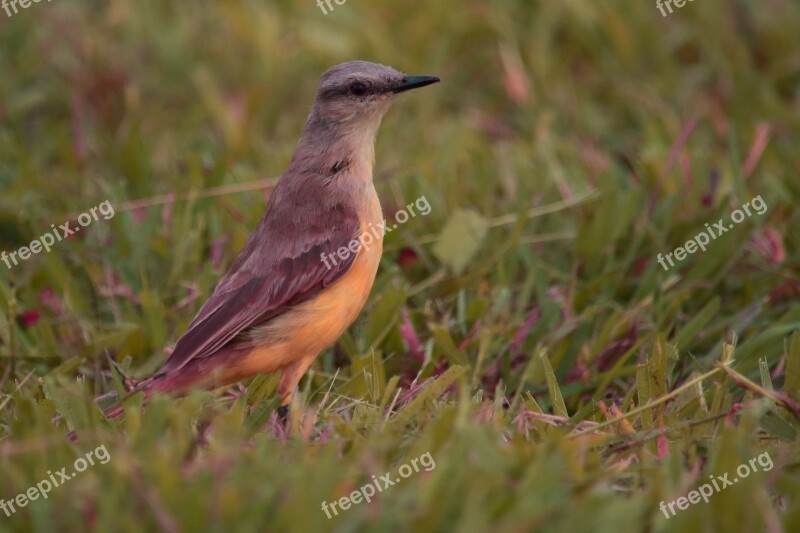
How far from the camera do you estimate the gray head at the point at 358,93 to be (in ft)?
16.9

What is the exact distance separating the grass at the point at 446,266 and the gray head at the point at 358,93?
79cm

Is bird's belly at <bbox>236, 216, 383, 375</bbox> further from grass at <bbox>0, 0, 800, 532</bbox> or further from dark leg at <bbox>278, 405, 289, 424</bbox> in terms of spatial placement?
dark leg at <bbox>278, 405, 289, 424</bbox>

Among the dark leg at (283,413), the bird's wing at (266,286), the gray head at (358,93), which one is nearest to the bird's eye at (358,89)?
the gray head at (358,93)

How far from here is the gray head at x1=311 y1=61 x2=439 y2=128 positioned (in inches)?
202

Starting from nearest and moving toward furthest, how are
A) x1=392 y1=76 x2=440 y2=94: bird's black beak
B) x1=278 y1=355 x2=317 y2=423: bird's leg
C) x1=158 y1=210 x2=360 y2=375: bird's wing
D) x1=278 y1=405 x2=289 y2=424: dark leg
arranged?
x1=278 y1=405 x2=289 y2=424: dark leg → x1=158 y1=210 x2=360 y2=375: bird's wing → x1=278 y1=355 x2=317 y2=423: bird's leg → x1=392 y1=76 x2=440 y2=94: bird's black beak

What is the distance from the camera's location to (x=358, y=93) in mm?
5191

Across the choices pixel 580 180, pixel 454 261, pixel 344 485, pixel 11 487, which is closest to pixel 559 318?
pixel 454 261

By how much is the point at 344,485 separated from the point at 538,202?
3177mm

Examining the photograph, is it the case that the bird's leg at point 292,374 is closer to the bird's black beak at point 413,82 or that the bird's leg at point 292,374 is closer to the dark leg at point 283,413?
the dark leg at point 283,413

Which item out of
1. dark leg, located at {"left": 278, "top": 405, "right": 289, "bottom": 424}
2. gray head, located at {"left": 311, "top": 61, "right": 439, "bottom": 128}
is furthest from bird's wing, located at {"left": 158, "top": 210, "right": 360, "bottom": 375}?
gray head, located at {"left": 311, "top": 61, "right": 439, "bottom": 128}

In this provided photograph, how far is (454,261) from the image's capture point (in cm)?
558

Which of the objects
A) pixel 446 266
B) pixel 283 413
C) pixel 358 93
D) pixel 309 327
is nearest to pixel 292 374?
pixel 309 327

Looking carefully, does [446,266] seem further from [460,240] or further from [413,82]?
[413,82]

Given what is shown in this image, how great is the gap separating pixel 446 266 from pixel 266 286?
1.19 metres
